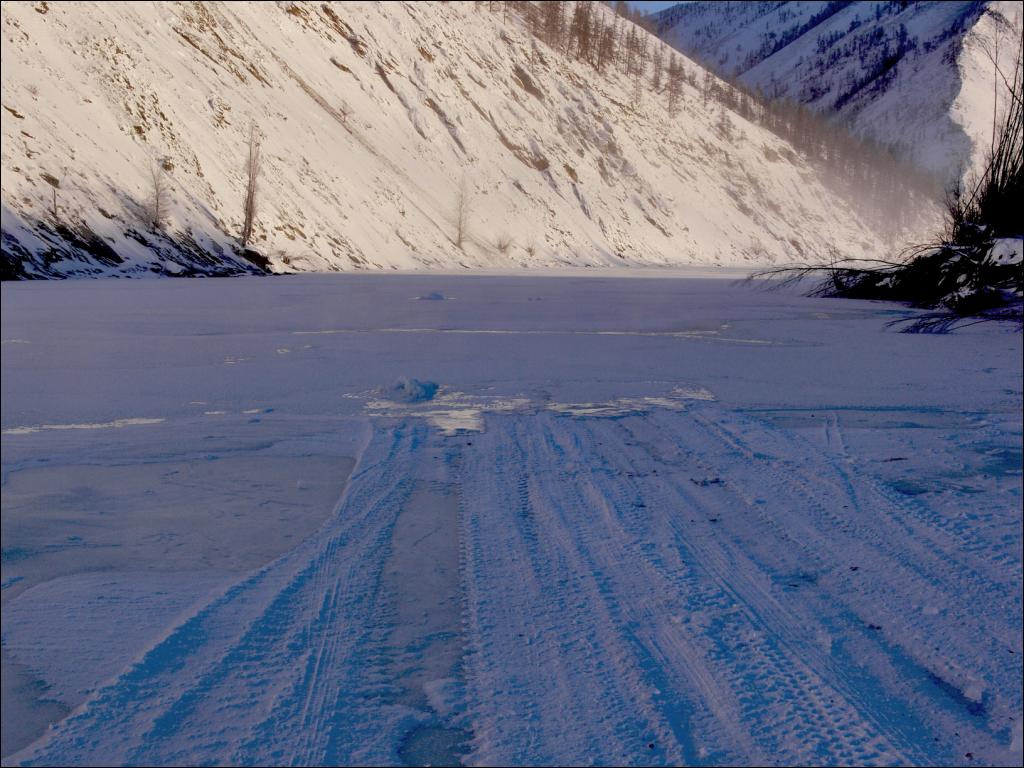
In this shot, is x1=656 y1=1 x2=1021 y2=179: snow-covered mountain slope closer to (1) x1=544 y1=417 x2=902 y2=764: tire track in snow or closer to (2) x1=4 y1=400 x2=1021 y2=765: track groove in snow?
(2) x1=4 y1=400 x2=1021 y2=765: track groove in snow

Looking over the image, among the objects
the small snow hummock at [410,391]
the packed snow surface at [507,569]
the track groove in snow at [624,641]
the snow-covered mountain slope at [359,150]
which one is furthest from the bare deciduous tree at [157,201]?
the track groove in snow at [624,641]

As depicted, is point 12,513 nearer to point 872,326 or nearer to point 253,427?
point 253,427

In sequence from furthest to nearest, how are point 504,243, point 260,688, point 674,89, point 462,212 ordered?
point 674,89 → point 504,243 → point 462,212 → point 260,688

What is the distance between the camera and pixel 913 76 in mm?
139750

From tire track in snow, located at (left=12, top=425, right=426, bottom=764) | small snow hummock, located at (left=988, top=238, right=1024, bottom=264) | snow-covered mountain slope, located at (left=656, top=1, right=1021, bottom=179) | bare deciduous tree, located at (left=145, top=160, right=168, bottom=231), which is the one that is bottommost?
tire track in snow, located at (left=12, top=425, right=426, bottom=764)

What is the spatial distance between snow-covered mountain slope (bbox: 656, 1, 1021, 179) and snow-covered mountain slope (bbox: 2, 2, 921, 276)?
4410 cm

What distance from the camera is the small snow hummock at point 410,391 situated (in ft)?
19.6

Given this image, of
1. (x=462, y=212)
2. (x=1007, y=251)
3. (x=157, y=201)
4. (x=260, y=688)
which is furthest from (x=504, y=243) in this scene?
(x=260, y=688)

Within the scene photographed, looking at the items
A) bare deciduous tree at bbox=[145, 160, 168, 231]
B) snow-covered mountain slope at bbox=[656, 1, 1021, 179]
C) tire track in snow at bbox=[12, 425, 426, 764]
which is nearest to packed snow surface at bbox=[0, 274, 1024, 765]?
tire track in snow at bbox=[12, 425, 426, 764]

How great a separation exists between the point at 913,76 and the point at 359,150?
13022 centimetres

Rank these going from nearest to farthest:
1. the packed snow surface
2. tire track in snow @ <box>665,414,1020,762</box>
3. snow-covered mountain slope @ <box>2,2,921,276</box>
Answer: the packed snow surface < tire track in snow @ <box>665,414,1020,762</box> < snow-covered mountain slope @ <box>2,2,921,276</box>

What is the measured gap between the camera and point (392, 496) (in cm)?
379

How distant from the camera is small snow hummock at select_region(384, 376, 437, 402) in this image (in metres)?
5.98

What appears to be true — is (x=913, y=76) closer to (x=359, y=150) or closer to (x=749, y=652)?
(x=359, y=150)
